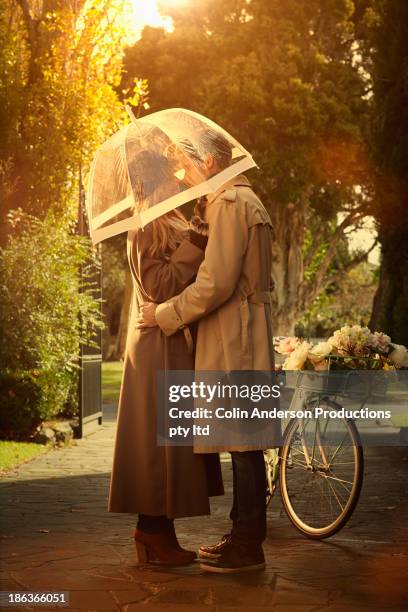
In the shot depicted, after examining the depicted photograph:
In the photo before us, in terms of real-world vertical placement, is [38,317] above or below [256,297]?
above

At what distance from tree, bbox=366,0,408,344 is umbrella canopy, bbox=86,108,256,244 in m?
6.77

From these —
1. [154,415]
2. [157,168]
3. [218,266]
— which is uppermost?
[157,168]

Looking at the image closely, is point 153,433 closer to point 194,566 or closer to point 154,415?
point 154,415

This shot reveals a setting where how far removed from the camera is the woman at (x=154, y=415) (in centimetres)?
598

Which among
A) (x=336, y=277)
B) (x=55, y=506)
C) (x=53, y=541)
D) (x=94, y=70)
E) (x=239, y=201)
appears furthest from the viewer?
(x=336, y=277)

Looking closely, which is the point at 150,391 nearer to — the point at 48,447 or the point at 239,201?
the point at 239,201

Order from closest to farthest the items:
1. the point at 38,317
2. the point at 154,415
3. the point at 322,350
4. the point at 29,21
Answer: the point at 154,415 → the point at 322,350 → the point at 38,317 → the point at 29,21

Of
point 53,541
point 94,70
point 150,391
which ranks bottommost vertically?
point 53,541

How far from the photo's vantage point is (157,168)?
619cm

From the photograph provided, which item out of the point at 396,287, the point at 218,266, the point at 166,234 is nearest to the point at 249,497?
the point at 218,266

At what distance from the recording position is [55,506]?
28.1ft

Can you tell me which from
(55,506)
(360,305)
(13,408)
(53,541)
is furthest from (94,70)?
(360,305)

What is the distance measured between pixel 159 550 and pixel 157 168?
204 cm

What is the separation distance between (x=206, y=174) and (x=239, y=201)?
0.80 feet
